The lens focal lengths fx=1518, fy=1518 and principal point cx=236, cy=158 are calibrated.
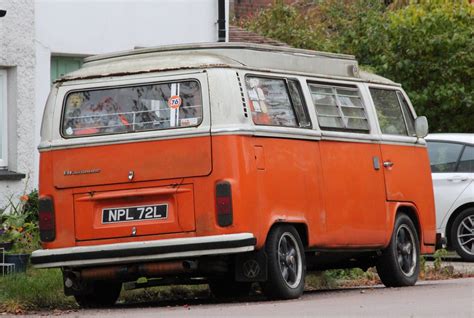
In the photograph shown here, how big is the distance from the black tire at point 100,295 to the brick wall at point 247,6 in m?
24.3

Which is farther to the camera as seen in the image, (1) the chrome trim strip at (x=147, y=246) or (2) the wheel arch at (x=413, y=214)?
(2) the wheel arch at (x=413, y=214)

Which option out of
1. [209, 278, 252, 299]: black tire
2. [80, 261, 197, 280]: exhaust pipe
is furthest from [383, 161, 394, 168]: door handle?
[80, 261, 197, 280]: exhaust pipe

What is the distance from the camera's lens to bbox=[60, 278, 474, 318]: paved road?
11664 mm

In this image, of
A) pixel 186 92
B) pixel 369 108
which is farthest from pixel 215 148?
pixel 369 108

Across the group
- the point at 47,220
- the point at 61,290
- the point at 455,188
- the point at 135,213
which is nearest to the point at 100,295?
the point at 61,290

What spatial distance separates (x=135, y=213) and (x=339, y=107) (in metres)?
2.74

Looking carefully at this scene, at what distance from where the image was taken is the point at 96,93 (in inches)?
534

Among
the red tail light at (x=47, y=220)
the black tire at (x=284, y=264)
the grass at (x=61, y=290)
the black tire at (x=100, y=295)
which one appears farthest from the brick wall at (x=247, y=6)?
the red tail light at (x=47, y=220)

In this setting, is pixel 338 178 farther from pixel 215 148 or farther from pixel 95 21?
pixel 95 21

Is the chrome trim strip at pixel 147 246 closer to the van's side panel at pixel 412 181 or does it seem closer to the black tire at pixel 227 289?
the black tire at pixel 227 289

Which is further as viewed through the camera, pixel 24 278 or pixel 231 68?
pixel 24 278

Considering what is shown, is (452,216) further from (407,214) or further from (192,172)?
(192,172)

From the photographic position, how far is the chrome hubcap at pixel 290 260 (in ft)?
43.9

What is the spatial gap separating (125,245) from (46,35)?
24.3ft
